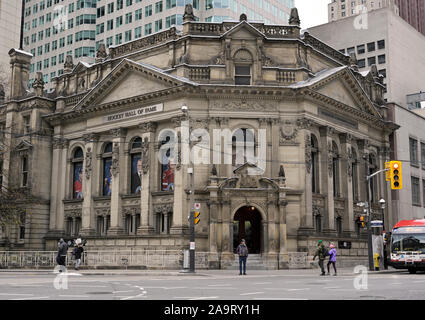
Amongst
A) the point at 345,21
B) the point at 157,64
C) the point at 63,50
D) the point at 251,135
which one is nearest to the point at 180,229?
the point at 251,135

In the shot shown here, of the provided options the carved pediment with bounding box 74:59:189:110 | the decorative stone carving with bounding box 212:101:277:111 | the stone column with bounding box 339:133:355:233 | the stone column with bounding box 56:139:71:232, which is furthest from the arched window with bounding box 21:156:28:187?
the stone column with bounding box 339:133:355:233

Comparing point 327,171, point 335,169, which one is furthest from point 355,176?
point 327,171

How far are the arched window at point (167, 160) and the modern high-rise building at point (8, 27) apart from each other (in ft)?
145

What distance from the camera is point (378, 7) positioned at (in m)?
138

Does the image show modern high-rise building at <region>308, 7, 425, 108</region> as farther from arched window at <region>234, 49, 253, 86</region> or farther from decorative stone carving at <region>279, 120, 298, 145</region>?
arched window at <region>234, 49, 253, 86</region>

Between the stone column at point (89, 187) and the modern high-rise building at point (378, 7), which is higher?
the modern high-rise building at point (378, 7)

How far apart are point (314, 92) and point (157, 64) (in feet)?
42.8

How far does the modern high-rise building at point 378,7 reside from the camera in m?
140

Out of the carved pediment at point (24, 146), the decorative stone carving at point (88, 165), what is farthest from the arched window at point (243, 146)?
the carved pediment at point (24, 146)

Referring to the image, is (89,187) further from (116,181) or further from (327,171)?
(327,171)

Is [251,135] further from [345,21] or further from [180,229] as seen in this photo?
[345,21]

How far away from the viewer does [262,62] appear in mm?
42812

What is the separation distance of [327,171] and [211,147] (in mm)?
10087

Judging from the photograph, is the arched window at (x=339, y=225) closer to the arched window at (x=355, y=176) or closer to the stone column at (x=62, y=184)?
the arched window at (x=355, y=176)
